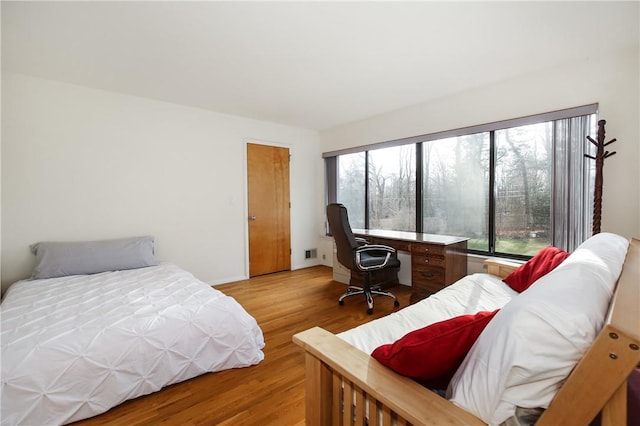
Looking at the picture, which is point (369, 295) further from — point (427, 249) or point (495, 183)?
point (495, 183)

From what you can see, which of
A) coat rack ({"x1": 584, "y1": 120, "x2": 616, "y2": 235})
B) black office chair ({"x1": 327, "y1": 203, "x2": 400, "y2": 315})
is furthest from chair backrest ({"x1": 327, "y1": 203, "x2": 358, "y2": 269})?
coat rack ({"x1": 584, "y1": 120, "x2": 616, "y2": 235})

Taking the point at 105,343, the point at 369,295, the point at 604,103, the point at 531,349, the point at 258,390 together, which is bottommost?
the point at 258,390

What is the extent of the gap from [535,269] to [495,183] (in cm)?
147

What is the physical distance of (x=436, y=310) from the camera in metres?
1.73

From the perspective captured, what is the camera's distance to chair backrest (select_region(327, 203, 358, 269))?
2957 mm

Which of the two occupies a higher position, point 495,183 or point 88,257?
point 495,183

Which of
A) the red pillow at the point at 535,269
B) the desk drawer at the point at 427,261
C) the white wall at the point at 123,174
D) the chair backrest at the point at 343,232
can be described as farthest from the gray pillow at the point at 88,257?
the red pillow at the point at 535,269

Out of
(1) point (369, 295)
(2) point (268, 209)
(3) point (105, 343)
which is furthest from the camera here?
(2) point (268, 209)

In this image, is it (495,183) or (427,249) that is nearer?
(427,249)

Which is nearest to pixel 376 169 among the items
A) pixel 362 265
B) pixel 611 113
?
pixel 362 265

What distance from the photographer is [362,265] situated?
117 inches

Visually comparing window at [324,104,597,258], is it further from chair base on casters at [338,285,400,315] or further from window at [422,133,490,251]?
chair base on casters at [338,285,400,315]

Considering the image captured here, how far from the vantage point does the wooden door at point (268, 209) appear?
4.30 meters

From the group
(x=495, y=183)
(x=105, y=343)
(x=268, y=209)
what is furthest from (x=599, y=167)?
(x=268, y=209)
